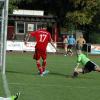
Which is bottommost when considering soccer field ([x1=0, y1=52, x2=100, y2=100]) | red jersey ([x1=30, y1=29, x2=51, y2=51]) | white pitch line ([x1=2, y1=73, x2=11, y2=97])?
soccer field ([x1=0, y1=52, x2=100, y2=100])

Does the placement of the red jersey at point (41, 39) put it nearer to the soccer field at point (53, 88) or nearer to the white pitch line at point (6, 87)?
the soccer field at point (53, 88)

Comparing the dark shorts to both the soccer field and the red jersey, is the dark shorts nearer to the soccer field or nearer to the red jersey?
the soccer field

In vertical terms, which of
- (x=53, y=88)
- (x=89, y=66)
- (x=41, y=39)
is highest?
(x=41, y=39)

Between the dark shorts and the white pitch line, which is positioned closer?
the white pitch line

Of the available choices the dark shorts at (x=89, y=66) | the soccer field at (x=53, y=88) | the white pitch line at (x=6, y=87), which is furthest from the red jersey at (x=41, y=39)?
the white pitch line at (x=6, y=87)

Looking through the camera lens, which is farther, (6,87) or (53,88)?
(53,88)

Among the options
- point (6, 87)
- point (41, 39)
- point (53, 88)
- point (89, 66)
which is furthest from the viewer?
point (41, 39)

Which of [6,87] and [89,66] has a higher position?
[89,66]

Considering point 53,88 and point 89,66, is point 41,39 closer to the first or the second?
point 89,66

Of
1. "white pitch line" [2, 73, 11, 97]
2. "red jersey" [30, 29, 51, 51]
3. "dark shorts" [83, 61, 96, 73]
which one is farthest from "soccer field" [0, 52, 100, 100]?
"red jersey" [30, 29, 51, 51]

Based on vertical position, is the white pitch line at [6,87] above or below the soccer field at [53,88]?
above

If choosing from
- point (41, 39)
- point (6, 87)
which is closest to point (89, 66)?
point (41, 39)

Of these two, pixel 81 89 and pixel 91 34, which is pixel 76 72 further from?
pixel 91 34

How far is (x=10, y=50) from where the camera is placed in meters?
43.8
